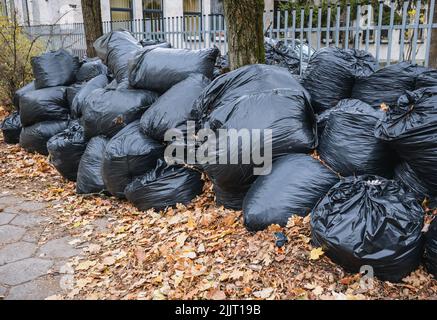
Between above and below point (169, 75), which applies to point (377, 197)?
below

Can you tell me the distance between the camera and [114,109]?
3.89m

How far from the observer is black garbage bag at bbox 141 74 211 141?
3494 mm

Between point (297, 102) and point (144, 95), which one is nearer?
point (297, 102)

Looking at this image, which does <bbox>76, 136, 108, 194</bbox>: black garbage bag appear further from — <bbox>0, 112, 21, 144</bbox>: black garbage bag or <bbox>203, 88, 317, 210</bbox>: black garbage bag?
A: <bbox>0, 112, 21, 144</bbox>: black garbage bag

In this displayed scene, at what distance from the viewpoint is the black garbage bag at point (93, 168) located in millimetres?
3982

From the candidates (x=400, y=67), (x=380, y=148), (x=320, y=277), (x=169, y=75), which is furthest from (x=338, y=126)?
(x=169, y=75)

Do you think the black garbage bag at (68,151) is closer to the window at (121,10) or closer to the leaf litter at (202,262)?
the leaf litter at (202,262)

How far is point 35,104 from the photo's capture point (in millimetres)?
5164

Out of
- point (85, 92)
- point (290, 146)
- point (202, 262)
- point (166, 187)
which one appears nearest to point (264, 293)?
point (202, 262)

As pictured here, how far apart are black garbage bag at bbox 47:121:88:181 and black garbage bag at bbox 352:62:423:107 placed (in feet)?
9.59

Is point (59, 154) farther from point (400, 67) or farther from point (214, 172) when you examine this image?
point (400, 67)
